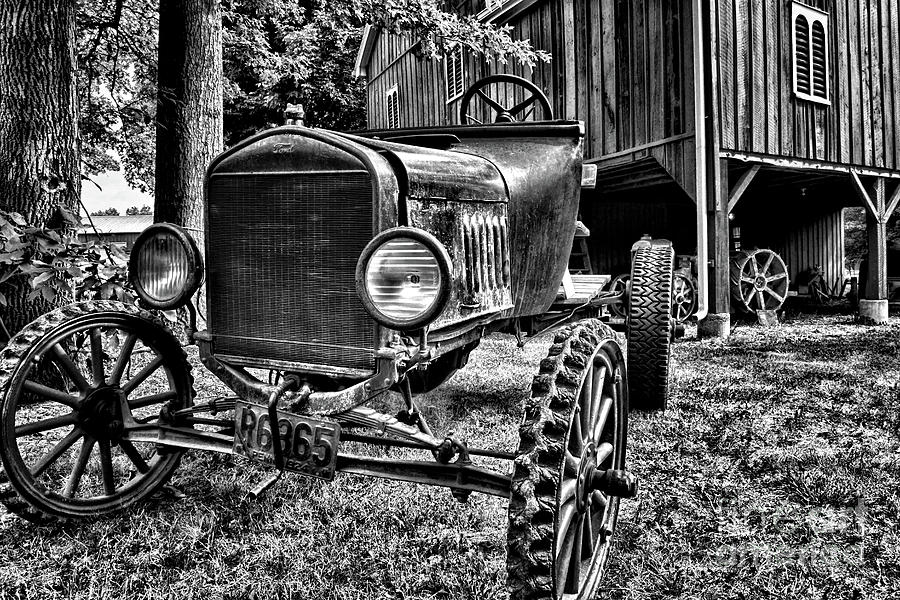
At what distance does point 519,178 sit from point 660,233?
34.6 ft

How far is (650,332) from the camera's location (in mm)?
3846

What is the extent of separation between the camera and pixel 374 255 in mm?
1818

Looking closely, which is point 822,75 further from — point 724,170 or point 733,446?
point 733,446

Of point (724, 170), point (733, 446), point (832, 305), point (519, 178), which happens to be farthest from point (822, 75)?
point (519, 178)

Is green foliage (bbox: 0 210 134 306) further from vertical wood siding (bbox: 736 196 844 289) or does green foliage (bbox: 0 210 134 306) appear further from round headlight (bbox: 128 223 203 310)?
vertical wood siding (bbox: 736 196 844 289)

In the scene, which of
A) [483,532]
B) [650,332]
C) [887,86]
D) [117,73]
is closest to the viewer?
[483,532]

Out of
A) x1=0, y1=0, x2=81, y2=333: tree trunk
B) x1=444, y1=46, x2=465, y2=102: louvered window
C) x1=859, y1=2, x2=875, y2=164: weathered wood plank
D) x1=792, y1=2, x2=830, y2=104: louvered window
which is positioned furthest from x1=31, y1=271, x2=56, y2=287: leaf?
x1=859, y1=2, x2=875, y2=164: weathered wood plank

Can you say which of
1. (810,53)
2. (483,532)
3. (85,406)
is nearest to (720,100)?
(810,53)

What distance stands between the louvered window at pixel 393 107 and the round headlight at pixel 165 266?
14.4 meters

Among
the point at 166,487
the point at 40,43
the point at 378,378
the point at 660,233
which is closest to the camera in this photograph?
the point at 378,378

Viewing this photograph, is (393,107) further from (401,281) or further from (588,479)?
(588,479)

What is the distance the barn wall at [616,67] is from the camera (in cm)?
815

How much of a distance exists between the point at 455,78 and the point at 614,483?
12065mm

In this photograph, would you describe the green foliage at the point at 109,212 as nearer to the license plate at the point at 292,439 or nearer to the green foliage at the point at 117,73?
the green foliage at the point at 117,73
